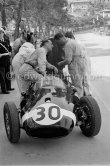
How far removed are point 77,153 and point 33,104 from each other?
1072mm

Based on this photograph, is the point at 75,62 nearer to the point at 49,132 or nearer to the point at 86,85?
the point at 86,85

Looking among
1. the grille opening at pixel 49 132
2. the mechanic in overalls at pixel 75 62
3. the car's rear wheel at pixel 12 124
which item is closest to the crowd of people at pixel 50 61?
the mechanic in overalls at pixel 75 62

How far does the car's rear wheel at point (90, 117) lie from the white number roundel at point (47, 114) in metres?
0.58

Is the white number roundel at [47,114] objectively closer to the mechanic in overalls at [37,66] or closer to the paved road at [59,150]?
the paved road at [59,150]

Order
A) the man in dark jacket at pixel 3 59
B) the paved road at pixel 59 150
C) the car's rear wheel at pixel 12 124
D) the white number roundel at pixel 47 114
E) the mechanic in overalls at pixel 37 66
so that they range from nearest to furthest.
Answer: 1. the paved road at pixel 59 150
2. the white number roundel at pixel 47 114
3. the car's rear wheel at pixel 12 124
4. the mechanic in overalls at pixel 37 66
5. the man in dark jacket at pixel 3 59

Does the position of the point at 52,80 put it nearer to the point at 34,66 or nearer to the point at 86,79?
the point at 34,66

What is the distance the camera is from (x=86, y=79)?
27.6 feet

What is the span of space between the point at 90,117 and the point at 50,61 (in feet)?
9.63

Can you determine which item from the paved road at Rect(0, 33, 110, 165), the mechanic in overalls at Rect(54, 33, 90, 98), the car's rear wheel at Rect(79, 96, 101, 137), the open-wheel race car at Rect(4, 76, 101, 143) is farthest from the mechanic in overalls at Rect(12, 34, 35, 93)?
the car's rear wheel at Rect(79, 96, 101, 137)

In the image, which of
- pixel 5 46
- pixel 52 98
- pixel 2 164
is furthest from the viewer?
pixel 5 46

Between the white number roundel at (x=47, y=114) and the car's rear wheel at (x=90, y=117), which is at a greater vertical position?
the white number roundel at (x=47, y=114)

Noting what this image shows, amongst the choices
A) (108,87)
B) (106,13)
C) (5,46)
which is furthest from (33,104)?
(106,13)

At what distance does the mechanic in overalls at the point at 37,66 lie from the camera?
6453mm

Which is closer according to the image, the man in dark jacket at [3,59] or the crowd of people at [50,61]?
the crowd of people at [50,61]
